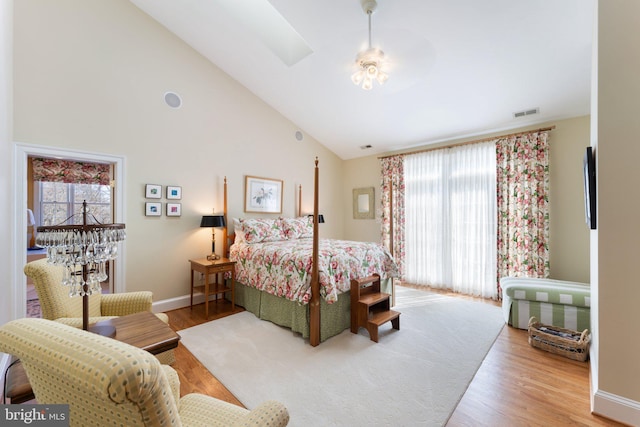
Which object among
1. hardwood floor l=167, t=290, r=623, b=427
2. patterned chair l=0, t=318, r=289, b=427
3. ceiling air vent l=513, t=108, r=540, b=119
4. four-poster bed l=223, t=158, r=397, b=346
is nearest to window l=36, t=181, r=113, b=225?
four-poster bed l=223, t=158, r=397, b=346

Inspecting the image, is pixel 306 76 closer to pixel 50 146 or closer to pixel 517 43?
pixel 517 43

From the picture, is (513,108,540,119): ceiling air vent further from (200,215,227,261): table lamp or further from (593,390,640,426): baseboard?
(200,215,227,261): table lamp

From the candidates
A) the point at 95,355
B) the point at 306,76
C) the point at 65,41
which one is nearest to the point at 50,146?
the point at 65,41

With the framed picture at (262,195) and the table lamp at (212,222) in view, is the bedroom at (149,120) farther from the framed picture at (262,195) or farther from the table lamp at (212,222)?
the table lamp at (212,222)

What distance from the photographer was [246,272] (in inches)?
139

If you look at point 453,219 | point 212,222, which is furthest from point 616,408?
point 212,222

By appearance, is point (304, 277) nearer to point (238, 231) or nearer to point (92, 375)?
point (238, 231)

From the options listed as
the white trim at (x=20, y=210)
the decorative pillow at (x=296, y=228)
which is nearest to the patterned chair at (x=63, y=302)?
the white trim at (x=20, y=210)

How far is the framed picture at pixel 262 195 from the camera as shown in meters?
4.48

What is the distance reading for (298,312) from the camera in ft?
9.31

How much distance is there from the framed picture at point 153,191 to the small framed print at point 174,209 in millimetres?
182

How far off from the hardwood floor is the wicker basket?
6 centimetres

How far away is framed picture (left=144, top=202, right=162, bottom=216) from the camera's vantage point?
345 centimetres

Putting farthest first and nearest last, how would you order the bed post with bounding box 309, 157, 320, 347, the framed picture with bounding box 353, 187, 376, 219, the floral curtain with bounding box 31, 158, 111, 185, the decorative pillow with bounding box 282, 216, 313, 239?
1. the framed picture with bounding box 353, 187, 376, 219
2. the floral curtain with bounding box 31, 158, 111, 185
3. the decorative pillow with bounding box 282, 216, 313, 239
4. the bed post with bounding box 309, 157, 320, 347
